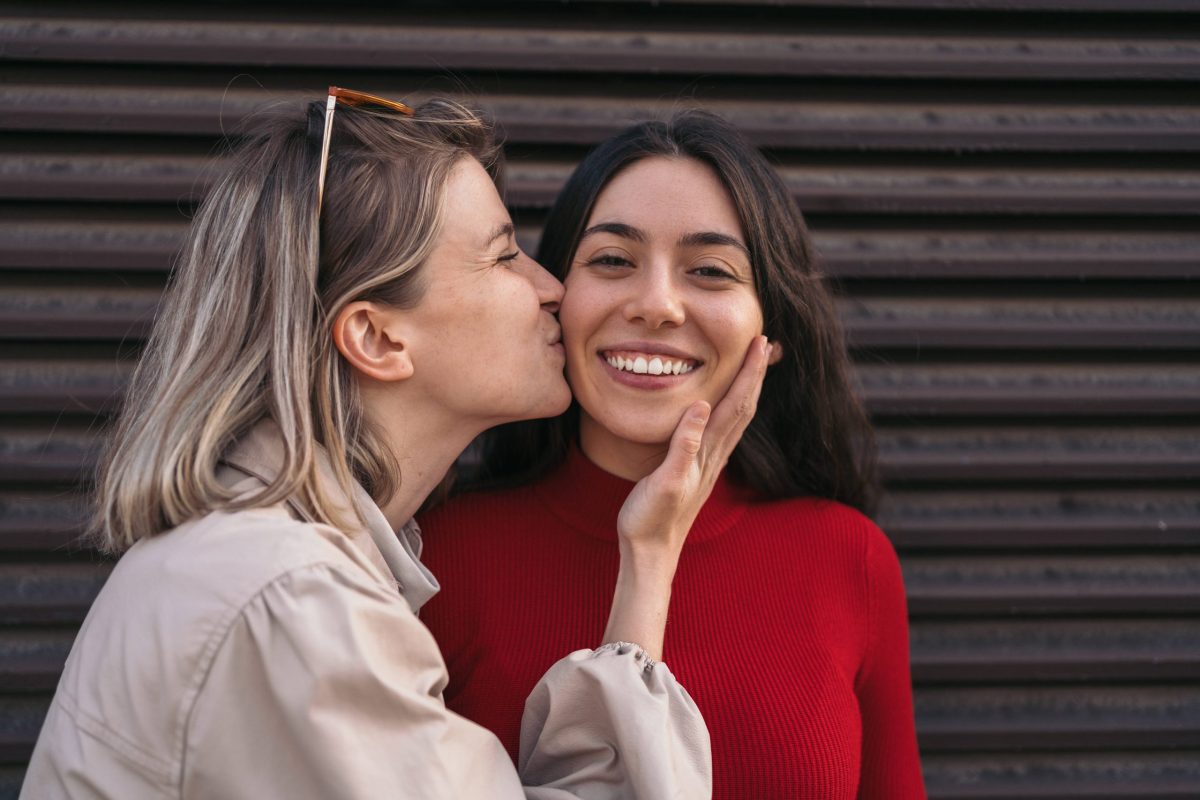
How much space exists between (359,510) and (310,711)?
509 millimetres

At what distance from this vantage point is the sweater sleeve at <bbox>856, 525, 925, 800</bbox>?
93.1 inches

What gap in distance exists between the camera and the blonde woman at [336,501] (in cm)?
156

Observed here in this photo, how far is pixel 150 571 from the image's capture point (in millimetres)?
1654

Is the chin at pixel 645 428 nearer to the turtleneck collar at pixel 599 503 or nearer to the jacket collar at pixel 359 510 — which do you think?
the turtleneck collar at pixel 599 503

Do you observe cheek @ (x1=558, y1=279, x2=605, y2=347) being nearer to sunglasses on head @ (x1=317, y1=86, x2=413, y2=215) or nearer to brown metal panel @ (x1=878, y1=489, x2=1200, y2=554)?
sunglasses on head @ (x1=317, y1=86, x2=413, y2=215)

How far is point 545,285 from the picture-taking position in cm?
234

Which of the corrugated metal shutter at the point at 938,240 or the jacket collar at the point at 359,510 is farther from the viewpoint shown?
the corrugated metal shutter at the point at 938,240

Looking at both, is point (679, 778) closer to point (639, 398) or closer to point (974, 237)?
point (639, 398)

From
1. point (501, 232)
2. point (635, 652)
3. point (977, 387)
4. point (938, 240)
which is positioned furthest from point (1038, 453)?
point (501, 232)

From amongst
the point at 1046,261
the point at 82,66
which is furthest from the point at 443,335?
the point at 1046,261

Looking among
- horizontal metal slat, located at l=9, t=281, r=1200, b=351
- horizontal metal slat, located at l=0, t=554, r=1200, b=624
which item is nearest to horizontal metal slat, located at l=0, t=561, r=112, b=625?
horizontal metal slat, located at l=0, t=554, r=1200, b=624

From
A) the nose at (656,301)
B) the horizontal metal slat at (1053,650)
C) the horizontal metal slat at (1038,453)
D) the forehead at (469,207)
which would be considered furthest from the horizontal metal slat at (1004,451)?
the forehead at (469,207)

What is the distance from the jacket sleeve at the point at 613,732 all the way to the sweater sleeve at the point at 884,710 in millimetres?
608

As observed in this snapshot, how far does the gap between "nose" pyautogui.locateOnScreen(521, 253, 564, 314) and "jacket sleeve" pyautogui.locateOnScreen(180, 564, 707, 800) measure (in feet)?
2.98
